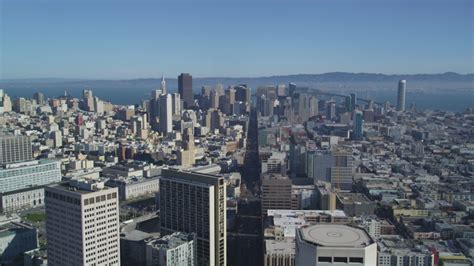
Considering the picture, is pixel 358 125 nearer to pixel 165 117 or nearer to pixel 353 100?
pixel 353 100

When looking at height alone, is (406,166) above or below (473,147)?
below

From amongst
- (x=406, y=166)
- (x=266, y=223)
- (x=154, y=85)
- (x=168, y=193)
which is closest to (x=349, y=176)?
(x=406, y=166)

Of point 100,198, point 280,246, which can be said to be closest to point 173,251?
point 100,198

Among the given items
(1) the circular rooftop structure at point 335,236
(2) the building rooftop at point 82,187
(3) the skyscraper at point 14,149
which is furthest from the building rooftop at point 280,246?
(3) the skyscraper at point 14,149

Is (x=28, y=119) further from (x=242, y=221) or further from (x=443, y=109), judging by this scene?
(x=443, y=109)

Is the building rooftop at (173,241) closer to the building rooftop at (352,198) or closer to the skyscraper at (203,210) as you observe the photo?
the skyscraper at (203,210)

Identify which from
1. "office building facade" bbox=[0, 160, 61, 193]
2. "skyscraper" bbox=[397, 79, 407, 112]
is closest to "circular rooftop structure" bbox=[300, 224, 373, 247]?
"office building facade" bbox=[0, 160, 61, 193]
